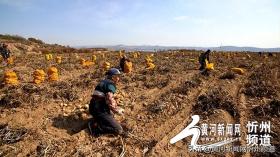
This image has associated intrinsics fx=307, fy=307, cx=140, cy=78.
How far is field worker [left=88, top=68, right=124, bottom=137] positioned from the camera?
659 centimetres

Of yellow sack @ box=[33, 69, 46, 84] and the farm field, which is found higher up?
yellow sack @ box=[33, 69, 46, 84]

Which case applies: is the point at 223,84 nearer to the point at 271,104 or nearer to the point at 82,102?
the point at 271,104

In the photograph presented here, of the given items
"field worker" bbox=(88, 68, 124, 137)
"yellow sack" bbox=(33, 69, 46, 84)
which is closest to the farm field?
"field worker" bbox=(88, 68, 124, 137)

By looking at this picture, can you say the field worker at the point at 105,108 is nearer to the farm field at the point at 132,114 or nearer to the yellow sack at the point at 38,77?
the farm field at the point at 132,114

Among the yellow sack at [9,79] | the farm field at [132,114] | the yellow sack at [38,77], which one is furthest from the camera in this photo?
the yellow sack at [38,77]

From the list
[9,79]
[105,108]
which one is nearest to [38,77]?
[9,79]

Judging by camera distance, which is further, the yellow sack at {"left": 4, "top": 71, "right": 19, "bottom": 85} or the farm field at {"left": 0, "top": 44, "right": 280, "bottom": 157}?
the yellow sack at {"left": 4, "top": 71, "right": 19, "bottom": 85}

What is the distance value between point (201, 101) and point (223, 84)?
9.74ft

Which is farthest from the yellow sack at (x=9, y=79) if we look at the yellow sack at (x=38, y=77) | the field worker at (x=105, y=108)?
the field worker at (x=105, y=108)

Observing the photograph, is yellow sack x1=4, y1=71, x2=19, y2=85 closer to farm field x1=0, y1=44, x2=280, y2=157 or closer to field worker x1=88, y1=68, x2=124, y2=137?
farm field x1=0, y1=44, x2=280, y2=157

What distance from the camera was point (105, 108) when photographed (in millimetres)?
6746

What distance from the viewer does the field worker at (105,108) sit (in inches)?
259

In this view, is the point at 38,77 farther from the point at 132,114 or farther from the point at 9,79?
the point at 132,114

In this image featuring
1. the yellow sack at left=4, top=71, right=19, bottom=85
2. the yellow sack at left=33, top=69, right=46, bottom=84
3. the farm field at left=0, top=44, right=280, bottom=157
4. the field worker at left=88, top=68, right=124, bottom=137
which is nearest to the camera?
the farm field at left=0, top=44, right=280, bottom=157
